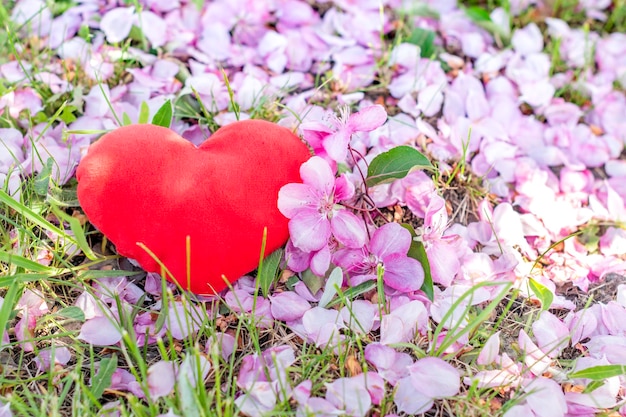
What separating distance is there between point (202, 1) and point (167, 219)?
2.51ft

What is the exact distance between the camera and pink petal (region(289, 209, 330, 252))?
100 cm

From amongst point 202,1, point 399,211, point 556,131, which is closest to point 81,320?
point 399,211

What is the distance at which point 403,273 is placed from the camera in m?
1.05

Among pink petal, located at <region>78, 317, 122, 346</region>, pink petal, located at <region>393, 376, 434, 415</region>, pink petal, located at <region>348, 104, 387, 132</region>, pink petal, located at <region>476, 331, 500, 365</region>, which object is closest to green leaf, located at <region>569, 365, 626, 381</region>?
pink petal, located at <region>476, 331, 500, 365</region>

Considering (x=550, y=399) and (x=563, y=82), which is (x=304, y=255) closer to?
(x=550, y=399)

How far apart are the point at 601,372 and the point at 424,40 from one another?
0.88 metres

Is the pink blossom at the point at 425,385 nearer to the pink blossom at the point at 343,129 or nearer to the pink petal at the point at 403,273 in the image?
the pink petal at the point at 403,273

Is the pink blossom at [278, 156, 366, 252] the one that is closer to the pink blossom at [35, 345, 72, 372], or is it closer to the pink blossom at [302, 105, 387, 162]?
the pink blossom at [302, 105, 387, 162]

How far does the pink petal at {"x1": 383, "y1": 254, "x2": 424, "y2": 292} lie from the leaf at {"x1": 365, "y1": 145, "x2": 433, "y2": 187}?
0.44 feet

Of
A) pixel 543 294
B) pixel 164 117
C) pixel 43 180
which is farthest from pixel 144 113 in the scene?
pixel 543 294

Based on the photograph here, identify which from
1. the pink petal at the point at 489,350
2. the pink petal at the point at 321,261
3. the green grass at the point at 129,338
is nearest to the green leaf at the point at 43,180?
the green grass at the point at 129,338

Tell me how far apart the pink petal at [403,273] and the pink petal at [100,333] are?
16.7 inches

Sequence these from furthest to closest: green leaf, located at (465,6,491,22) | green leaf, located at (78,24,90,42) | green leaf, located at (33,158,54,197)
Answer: green leaf, located at (465,6,491,22), green leaf, located at (78,24,90,42), green leaf, located at (33,158,54,197)

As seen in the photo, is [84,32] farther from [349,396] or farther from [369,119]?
[349,396]
